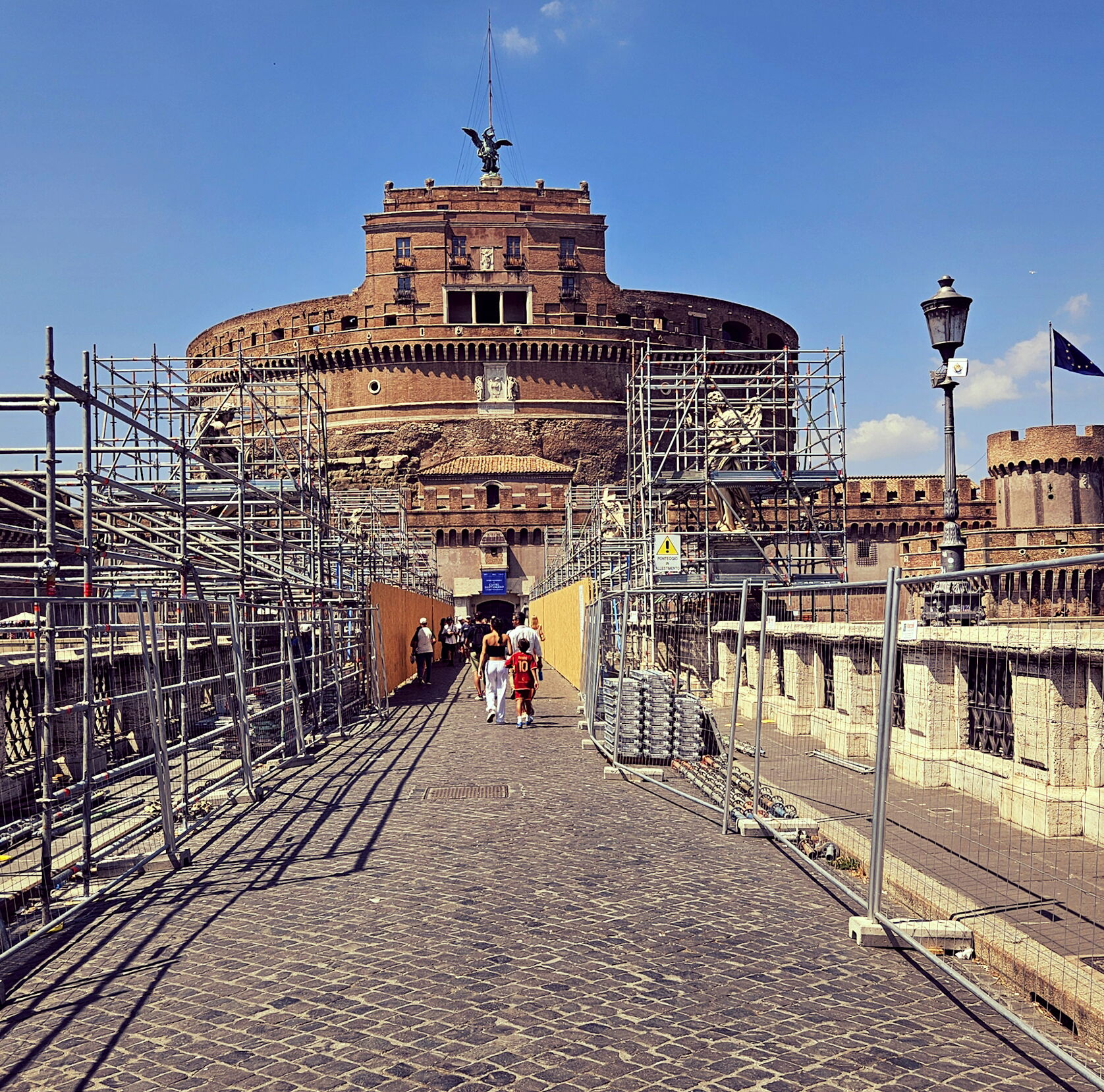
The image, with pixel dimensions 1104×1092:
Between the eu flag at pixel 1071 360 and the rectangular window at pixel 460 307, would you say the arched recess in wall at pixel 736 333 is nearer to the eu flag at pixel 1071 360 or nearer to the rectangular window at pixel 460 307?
the rectangular window at pixel 460 307

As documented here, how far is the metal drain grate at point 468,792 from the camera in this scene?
8844 mm

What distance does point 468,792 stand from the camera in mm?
9109

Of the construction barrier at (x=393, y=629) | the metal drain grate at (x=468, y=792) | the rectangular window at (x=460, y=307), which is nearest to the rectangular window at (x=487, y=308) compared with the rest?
the rectangular window at (x=460, y=307)

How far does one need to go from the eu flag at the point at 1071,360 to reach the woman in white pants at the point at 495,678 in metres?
18.5

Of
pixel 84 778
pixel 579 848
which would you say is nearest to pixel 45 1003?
pixel 84 778

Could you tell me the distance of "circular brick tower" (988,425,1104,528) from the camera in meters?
43.8

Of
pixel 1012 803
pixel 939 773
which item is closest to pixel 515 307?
pixel 939 773

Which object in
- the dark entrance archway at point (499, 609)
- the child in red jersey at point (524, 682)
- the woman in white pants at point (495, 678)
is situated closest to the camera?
the child in red jersey at point (524, 682)

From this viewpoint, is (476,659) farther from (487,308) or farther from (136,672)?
(487,308)

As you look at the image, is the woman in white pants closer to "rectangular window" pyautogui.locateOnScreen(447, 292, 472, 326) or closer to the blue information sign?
the blue information sign

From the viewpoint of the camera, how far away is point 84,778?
5.84m

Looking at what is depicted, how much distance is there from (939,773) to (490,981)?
3809 millimetres

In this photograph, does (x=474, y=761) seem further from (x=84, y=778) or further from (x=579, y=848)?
(x=84, y=778)

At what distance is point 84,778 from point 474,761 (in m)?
5.50
